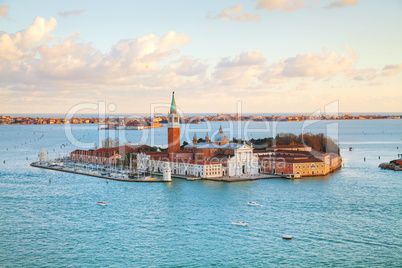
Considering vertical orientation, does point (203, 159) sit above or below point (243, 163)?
above

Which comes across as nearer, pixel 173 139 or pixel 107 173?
pixel 107 173

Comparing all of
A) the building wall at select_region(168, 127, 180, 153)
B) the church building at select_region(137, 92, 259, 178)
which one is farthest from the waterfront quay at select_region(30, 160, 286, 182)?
the building wall at select_region(168, 127, 180, 153)

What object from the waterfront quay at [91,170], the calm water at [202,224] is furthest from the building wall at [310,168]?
the waterfront quay at [91,170]

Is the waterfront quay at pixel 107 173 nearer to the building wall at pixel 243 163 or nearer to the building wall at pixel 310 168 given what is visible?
the building wall at pixel 243 163

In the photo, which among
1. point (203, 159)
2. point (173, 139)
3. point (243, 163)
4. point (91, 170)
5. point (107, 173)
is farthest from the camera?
point (173, 139)

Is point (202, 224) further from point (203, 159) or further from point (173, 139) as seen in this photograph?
point (173, 139)

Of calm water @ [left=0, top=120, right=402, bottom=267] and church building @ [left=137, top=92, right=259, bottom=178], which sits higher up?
church building @ [left=137, top=92, right=259, bottom=178]

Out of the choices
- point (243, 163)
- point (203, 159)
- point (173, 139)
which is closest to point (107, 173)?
point (173, 139)

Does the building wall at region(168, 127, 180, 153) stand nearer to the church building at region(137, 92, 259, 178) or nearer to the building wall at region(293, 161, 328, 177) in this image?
the church building at region(137, 92, 259, 178)

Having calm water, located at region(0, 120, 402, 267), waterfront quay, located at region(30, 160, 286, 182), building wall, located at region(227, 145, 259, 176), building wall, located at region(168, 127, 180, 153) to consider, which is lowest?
calm water, located at region(0, 120, 402, 267)

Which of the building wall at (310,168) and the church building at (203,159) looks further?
the church building at (203,159)
